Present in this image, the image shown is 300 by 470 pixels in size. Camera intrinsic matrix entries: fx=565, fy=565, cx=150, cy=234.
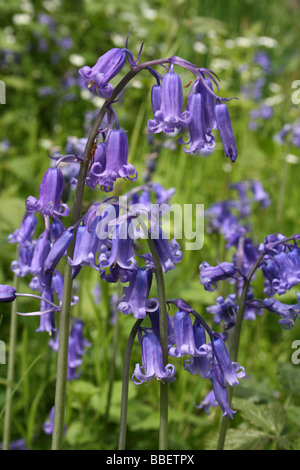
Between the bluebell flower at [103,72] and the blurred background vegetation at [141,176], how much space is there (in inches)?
33.3

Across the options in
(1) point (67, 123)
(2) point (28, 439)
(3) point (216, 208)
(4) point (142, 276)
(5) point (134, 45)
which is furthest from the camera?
(5) point (134, 45)

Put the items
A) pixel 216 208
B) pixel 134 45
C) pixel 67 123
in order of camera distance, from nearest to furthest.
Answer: pixel 216 208 → pixel 67 123 → pixel 134 45

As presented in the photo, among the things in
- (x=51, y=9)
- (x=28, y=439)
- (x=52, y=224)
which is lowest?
(x=28, y=439)

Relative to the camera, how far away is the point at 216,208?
368 centimetres

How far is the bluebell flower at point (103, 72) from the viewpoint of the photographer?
1410 millimetres

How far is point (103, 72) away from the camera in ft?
4.65

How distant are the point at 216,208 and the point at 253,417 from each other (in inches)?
75.1

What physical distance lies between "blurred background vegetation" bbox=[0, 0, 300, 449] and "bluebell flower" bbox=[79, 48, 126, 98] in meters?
0.85

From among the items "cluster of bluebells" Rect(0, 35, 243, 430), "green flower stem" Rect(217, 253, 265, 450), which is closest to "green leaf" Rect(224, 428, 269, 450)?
"green flower stem" Rect(217, 253, 265, 450)

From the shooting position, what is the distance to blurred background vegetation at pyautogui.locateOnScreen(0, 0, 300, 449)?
2.43 meters

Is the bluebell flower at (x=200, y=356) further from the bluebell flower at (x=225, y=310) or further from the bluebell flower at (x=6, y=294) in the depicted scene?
the bluebell flower at (x=6, y=294)

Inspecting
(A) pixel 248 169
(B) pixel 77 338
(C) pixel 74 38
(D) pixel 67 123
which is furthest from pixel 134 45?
(B) pixel 77 338

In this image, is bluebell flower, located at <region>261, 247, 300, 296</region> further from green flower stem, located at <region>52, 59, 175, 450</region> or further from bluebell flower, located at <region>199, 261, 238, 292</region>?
green flower stem, located at <region>52, 59, 175, 450</region>

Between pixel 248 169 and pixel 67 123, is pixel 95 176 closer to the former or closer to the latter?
pixel 248 169
